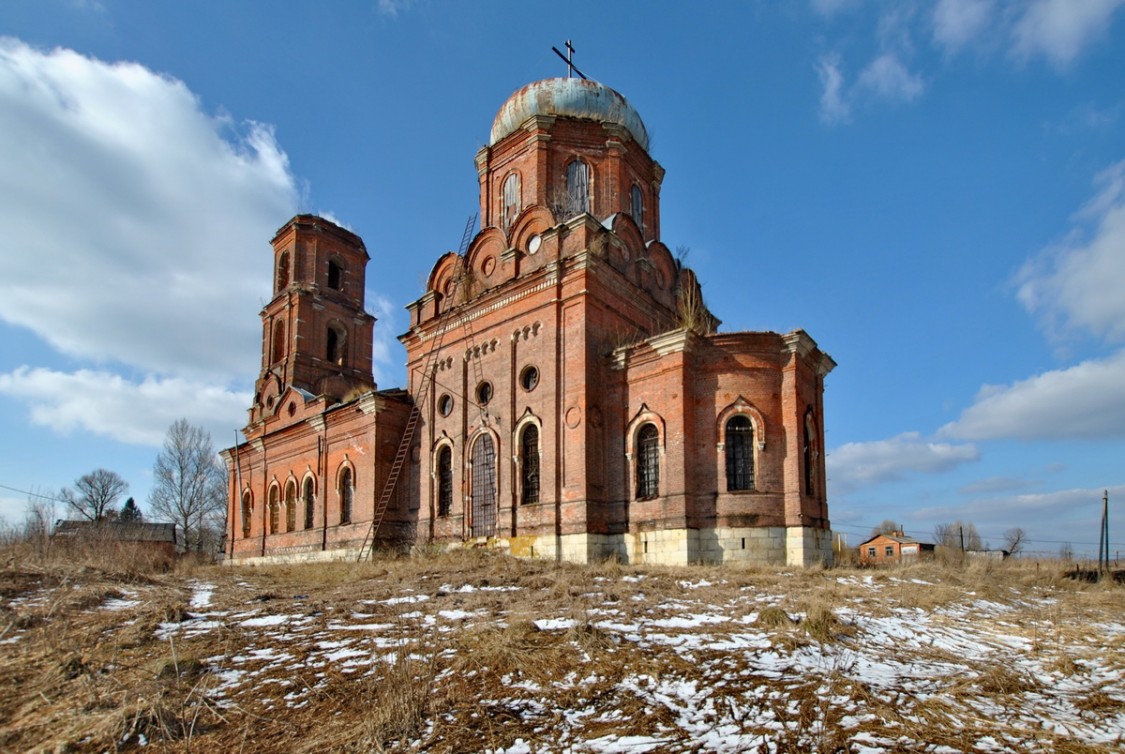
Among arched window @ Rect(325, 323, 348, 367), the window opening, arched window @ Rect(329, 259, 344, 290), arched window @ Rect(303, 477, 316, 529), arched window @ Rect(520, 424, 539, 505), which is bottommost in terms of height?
arched window @ Rect(303, 477, 316, 529)

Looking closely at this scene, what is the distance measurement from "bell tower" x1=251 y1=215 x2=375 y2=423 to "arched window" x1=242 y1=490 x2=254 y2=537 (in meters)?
3.43

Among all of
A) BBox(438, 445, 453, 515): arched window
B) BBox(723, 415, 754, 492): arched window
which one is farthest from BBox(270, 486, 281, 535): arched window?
BBox(723, 415, 754, 492): arched window

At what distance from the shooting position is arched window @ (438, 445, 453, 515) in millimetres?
22031

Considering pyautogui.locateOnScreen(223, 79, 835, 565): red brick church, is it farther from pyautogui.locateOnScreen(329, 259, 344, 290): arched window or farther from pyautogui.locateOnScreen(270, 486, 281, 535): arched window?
pyautogui.locateOnScreen(329, 259, 344, 290): arched window

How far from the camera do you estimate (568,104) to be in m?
24.3

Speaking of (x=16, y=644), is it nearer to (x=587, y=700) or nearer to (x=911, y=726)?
(x=587, y=700)

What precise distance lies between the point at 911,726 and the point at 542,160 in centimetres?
2118

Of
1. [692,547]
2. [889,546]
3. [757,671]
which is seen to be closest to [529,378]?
[692,547]

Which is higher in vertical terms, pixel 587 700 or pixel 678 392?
pixel 678 392

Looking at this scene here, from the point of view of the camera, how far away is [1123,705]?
5.50m

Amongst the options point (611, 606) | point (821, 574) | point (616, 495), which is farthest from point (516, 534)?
point (611, 606)

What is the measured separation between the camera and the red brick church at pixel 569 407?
17.4 metres

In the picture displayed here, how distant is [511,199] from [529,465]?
9.71 m

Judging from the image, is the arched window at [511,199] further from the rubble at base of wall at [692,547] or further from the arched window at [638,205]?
the rubble at base of wall at [692,547]
